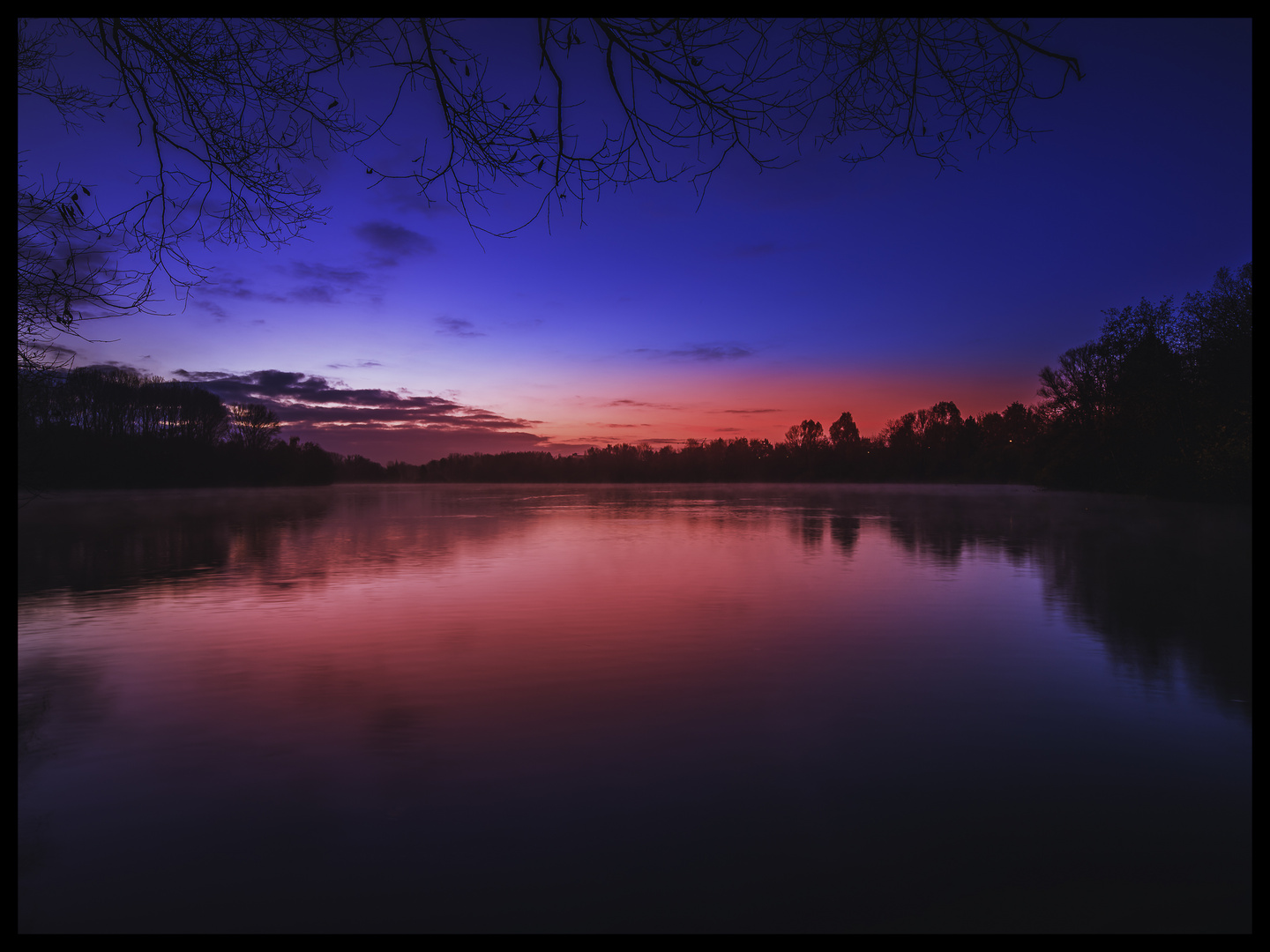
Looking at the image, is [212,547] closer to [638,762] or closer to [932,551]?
[638,762]

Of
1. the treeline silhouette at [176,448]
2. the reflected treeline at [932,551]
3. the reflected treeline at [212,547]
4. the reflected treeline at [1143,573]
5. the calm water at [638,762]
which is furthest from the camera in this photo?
the treeline silhouette at [176,448]

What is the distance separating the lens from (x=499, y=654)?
310 inches

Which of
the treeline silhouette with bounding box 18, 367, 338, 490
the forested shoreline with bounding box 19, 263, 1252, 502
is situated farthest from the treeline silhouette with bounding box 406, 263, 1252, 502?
the treeline silhouette with bounding box 18, 367, 338, 490

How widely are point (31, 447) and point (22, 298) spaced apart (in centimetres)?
607

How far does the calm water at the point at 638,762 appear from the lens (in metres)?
3.33

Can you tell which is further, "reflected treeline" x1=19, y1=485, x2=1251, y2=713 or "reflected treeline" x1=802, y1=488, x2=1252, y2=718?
"reflected treeline" x1=19, y1=485, x2=1251, y2=713

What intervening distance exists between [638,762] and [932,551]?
603 inches

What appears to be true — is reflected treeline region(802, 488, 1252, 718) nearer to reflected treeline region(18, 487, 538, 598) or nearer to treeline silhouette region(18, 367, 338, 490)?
reflected treeline region(18, 487, 538, 598)

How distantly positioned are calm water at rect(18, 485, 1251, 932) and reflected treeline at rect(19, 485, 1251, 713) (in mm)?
186

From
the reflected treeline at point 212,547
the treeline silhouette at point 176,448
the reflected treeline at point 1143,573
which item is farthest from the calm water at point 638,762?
the treeline silhouette at point 176,448

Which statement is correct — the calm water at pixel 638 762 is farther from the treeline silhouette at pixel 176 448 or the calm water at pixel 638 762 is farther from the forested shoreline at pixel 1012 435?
the treeline silhouette at pixel 176 448

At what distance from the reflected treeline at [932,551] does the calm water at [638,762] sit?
186 mm

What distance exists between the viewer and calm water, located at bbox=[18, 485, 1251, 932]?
10.9 feet

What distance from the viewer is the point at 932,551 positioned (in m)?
17.9
